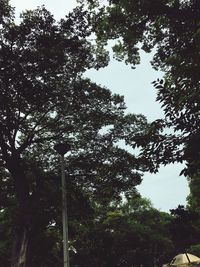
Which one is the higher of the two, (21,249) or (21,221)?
(21,221)

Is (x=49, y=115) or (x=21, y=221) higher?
(x=49, y=115)

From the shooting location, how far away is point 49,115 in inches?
833

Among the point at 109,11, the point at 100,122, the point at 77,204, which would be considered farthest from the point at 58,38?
the point at 77,204

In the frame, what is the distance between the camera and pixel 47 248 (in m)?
29.0

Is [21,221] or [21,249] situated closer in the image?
[21,249]

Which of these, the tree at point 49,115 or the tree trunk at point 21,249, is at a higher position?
the tree at point 49,115

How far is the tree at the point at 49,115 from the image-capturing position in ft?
55.1

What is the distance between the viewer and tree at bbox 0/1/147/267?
16.8 metres

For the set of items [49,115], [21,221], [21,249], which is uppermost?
[49,115]

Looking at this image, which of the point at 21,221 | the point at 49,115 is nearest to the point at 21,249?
the point at 21,221

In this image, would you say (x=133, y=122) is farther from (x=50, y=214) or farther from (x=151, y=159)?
(x=151, y=159)

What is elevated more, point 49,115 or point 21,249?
point 49,115

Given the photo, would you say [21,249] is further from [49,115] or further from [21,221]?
[49,115]

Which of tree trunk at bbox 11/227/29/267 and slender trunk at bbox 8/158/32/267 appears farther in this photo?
slender trunk at bbox 8/158/32/267
